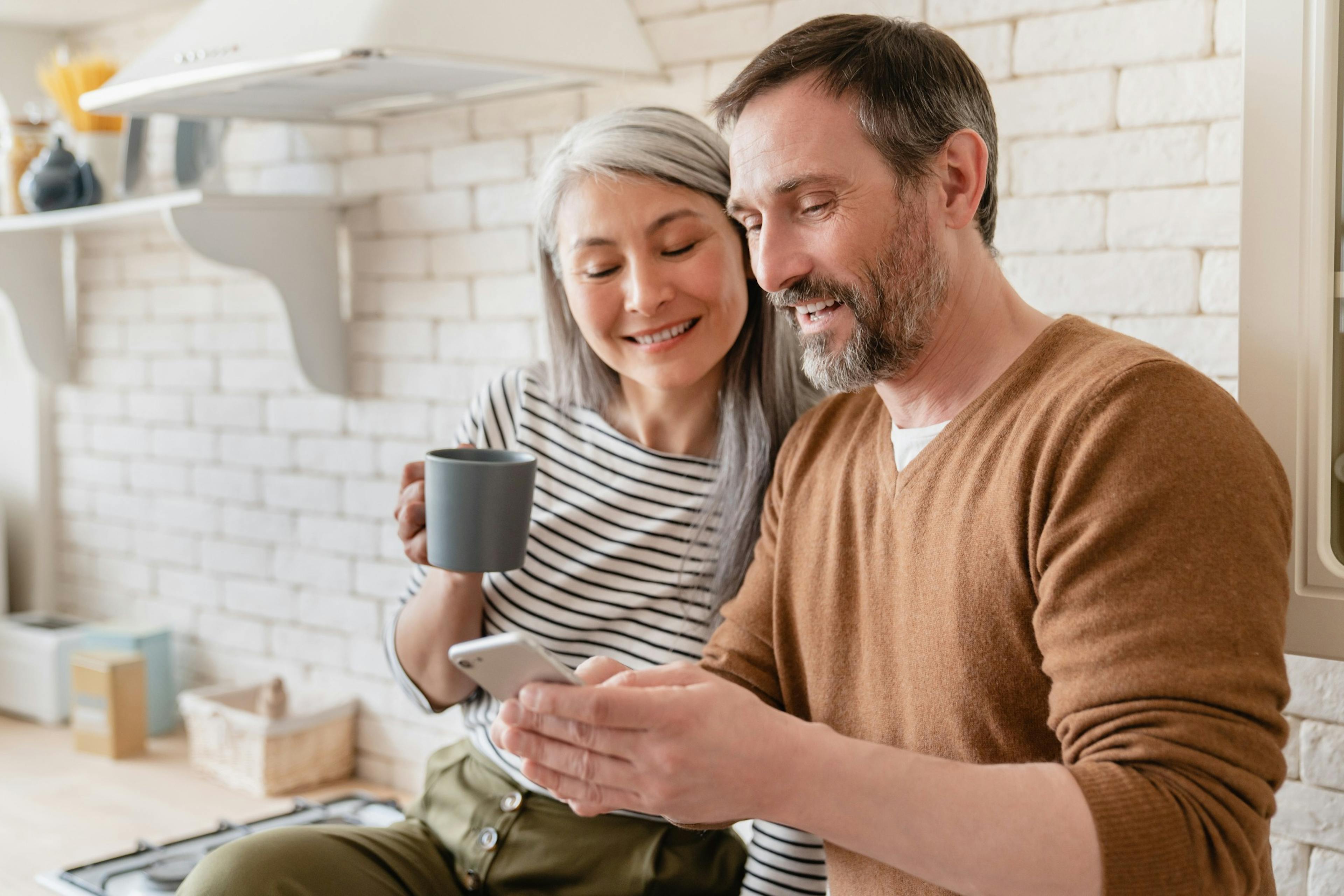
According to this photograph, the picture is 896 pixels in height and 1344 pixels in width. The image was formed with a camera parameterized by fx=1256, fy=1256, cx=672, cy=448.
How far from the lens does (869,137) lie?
108 centimetres

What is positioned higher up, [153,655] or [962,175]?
[962,175]

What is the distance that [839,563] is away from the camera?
1.22 meters

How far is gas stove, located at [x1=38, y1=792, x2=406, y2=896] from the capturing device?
189cm

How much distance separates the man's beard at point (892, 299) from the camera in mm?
1098

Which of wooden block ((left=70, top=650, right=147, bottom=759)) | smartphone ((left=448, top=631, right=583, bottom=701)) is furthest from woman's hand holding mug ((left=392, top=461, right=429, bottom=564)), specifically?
wooden block ((left=70, top=650, right=147, bottom=759))

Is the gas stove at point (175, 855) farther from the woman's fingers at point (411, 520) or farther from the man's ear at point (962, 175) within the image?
the man's ear at point (962, 175)

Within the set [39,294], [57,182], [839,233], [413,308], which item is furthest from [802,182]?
[39,294]

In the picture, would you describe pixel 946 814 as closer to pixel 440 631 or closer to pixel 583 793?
pixel 583 793

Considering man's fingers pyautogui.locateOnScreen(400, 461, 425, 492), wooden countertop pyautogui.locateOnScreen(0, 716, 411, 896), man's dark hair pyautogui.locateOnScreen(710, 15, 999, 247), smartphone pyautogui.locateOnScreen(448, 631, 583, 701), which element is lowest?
wooden countertop pyautogui.locateOnScreen(0, 716, 411, 896)

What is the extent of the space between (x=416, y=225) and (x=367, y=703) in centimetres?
94

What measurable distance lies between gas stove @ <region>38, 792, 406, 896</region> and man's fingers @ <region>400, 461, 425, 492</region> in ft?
1.75

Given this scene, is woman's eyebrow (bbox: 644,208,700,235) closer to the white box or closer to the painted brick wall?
the painted brick wall

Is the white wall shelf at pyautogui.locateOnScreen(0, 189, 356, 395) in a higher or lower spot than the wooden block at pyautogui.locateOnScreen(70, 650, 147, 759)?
higher

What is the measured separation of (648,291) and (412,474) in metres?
0.36
